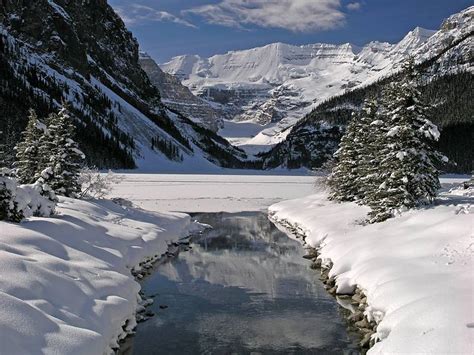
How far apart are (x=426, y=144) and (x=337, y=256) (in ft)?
25.9

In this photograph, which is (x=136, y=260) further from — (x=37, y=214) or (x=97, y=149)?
(x=97, y=149)

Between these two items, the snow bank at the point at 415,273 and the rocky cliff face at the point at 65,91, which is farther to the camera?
the rocky cliff face at the point at 65,91

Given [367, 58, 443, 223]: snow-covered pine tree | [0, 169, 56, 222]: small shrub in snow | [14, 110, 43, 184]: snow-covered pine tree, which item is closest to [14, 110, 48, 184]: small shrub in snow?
[14, 110, 43, 184]: snow-covered pine tree

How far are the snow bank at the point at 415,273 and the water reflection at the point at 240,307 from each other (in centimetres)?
169

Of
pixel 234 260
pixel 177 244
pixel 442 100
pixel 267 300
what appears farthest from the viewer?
pixel 442 100

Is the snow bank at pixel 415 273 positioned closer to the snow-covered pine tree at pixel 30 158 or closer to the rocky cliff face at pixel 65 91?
the snow-covered pine tree at pixel 30 158

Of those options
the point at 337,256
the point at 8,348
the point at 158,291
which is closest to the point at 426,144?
the point at 337,256

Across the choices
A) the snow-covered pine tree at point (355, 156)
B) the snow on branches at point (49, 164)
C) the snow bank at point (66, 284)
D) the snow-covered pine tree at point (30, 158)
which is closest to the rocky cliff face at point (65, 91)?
the snow-covered pine tree at point (30, 158)

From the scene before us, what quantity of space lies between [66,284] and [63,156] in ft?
61.4

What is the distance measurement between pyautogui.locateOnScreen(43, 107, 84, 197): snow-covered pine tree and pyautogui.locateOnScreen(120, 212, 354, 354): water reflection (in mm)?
10127

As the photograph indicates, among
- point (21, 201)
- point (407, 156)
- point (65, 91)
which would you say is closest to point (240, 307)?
point (21, 201)

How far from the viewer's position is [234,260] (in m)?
26.2

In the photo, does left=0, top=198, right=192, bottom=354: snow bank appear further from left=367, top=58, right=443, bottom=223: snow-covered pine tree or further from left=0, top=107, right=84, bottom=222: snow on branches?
left=367, top=58, right=443, bottom=223: snow-covered pine tree

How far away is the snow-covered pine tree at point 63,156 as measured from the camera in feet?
101
